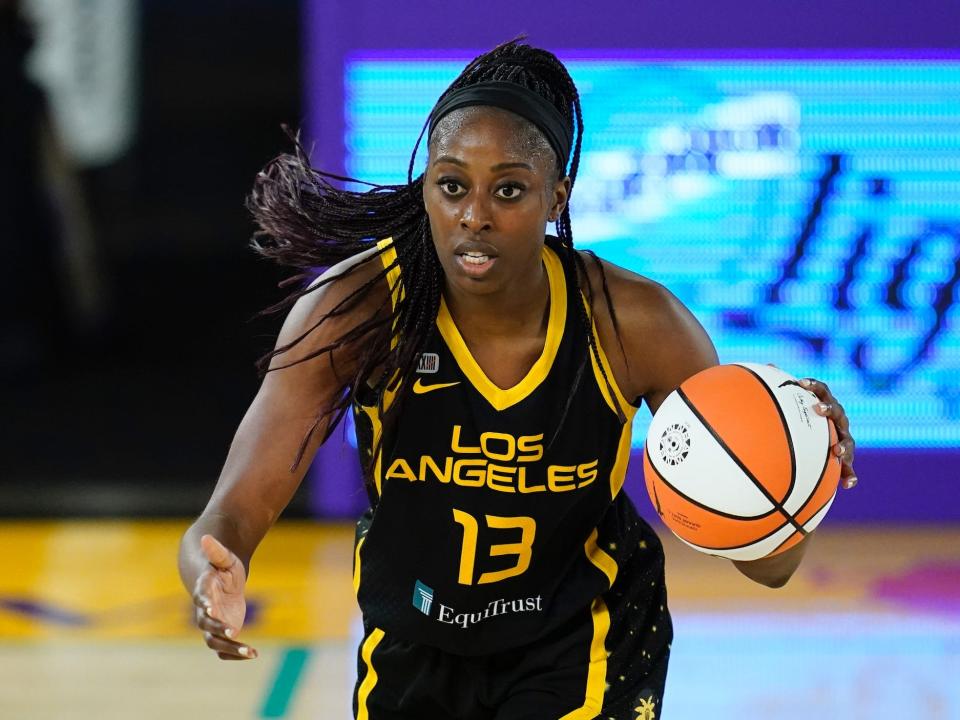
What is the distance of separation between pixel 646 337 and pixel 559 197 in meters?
0.31

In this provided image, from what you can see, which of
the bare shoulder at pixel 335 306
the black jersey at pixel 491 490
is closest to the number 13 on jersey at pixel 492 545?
the black jersey at pixel 491 490

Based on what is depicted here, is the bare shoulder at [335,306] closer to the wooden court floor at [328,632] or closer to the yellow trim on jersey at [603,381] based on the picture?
the yellow trim on jersey at [603,381]

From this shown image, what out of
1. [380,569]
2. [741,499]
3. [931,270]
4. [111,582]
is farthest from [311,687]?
[931,270]

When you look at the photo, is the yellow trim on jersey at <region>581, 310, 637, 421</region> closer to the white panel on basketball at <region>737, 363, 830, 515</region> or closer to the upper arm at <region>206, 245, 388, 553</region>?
the white panel on basketball at <region>737, 363, 830, 515</region>

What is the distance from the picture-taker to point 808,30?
5863mm

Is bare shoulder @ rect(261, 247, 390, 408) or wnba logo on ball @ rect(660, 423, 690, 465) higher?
bare shoulder @ rect(261, 247, 390, 408)

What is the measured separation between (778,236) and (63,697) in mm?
3256

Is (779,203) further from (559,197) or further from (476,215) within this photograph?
(476,215)

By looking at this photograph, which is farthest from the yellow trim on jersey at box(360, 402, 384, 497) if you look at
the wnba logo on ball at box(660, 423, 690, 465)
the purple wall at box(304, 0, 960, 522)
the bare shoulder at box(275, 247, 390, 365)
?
the purple wall at box(304, 0, 960, 522)

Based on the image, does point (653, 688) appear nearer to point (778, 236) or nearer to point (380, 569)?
point (380, 569)

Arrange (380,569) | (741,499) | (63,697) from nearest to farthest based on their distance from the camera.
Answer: (741,499) → (380,569) → (63,697)

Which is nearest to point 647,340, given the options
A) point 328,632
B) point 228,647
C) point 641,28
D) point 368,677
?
point 368,677

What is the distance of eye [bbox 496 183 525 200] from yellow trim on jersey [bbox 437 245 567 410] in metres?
0.27

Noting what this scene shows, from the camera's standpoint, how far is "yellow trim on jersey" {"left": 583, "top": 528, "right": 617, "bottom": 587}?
277 cm
